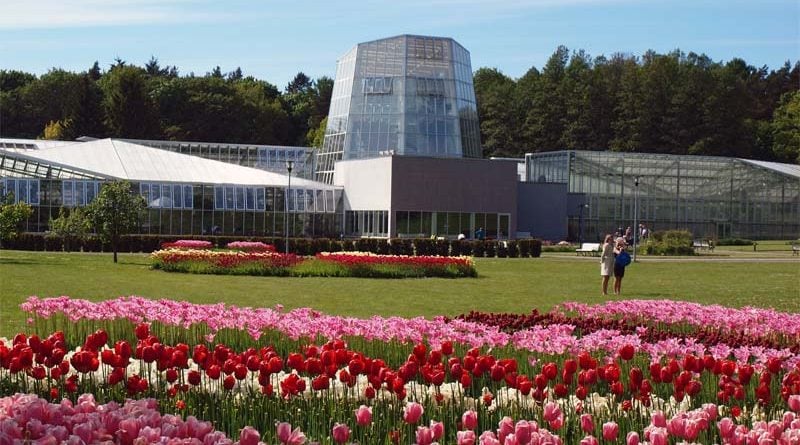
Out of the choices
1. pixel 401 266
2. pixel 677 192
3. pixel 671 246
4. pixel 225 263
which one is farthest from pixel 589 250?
pixel 225 263

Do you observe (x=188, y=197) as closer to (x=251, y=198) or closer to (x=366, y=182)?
(x=251, y=198)

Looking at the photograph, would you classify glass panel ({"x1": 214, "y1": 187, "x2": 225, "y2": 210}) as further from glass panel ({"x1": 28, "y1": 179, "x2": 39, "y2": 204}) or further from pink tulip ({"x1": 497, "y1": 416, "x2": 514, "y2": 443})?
pink tulip ({"x1": 497, "y1": 416, "x2": 514, "y2": 443})

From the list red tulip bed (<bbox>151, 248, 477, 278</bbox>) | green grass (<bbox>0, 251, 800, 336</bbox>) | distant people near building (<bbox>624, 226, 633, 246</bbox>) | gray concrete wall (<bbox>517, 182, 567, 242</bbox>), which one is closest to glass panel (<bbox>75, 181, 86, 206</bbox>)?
green grass (<bbox>0, 251, 800, 336</bbox>)

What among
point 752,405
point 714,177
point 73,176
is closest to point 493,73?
point 714,177

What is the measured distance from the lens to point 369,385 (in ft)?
27.9

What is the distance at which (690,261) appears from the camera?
4234cm

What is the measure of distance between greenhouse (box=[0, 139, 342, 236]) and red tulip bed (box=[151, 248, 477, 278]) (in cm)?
2063

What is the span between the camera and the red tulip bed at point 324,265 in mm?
30297

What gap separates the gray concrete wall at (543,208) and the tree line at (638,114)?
91.0 ft

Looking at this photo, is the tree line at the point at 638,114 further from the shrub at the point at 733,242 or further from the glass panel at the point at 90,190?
the glass panel at the point at 90,190

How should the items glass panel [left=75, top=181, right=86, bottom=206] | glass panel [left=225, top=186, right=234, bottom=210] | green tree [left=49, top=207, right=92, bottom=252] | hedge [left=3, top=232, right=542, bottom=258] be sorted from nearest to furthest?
green tree [left=49, top=207, right=92, bottom=252] < hedge [left=3, top=232, right=542, bottom=258] < glass panel [left=75, top=181, right=86, bottom=206] < glass panel [left=225, top=186, right=234, bottom=210]

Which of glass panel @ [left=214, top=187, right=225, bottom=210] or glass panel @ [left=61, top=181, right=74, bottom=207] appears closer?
glass panel @ [left=61, top=181, right=74, bottom=207]

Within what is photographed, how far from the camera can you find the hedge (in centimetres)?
4203

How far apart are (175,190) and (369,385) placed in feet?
150
